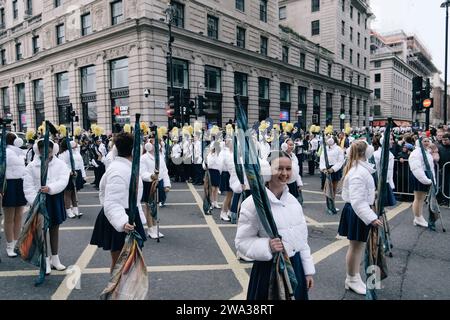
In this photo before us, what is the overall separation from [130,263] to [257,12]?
3127cm

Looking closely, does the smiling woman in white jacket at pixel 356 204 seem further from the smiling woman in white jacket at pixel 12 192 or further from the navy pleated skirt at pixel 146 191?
the smiling woman in white jacket at pixel 12 192

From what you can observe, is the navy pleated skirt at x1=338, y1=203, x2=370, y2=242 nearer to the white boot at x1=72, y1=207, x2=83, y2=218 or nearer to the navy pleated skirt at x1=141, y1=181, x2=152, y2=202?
the navy pleated skirt at x1=141, y1=181, x2=152, y2=202

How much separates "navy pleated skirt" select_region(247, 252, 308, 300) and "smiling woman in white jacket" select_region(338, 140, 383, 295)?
151cm

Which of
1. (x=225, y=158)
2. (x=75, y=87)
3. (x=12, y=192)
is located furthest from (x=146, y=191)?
(x=75, y=87)

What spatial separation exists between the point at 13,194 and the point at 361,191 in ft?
17.0

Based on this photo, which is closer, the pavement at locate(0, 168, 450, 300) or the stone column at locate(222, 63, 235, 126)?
the pavement at locate(0, 168, 450, 300)

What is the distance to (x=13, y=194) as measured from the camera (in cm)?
546

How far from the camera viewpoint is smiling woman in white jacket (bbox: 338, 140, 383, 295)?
4094 mm

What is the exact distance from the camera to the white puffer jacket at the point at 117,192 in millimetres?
3420

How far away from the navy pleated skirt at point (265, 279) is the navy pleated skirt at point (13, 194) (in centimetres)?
447

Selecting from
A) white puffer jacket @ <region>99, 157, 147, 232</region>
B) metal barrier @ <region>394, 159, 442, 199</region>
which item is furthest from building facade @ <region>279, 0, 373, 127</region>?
white puffer jacket @ <region>99, 157, 147, 232</region>

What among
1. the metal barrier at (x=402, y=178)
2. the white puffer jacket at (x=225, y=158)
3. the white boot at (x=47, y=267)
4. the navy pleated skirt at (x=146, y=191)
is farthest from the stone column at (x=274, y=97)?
the white boot at (x=47, y=267)
